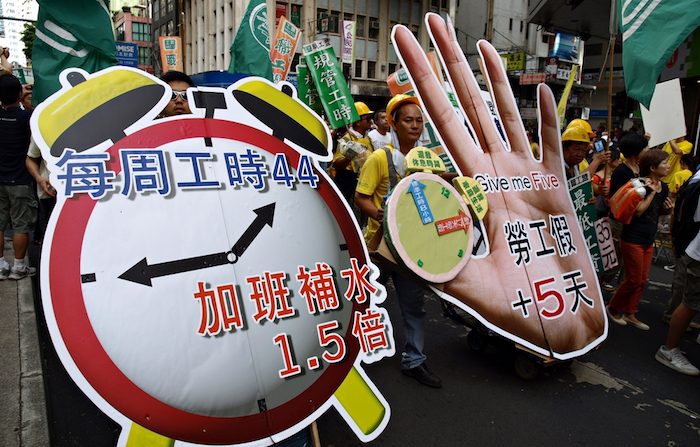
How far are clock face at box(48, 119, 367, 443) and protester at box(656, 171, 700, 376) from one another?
3.03m

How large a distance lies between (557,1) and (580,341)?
351 inches

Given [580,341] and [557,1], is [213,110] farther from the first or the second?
[557,1]

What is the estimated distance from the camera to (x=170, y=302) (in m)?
1.66

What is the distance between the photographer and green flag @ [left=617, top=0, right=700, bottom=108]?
3.30 metres

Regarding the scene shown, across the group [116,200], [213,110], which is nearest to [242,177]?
[213,110]

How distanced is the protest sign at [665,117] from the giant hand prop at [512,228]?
2.03 meters

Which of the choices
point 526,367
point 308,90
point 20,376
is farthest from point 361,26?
point 20,376

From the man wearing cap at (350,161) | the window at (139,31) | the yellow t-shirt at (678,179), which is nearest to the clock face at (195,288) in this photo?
the man wearing cap at (350,161)

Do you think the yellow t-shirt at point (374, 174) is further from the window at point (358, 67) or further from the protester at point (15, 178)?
the window at point (358, 67)

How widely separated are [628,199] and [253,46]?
415 centimetres

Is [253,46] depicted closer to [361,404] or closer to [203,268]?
[203,268]

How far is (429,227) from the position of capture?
2.59m

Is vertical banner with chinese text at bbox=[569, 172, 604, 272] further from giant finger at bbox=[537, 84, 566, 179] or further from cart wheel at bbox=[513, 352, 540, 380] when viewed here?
cart wheel at bbox=[513, 352, 540, 380]

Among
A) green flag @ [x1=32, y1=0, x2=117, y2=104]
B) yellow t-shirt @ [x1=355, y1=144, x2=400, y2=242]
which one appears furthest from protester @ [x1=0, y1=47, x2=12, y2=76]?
yellow t-shirt @ [x1=355, y1=144, x2=400, y2=242]
